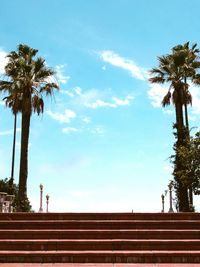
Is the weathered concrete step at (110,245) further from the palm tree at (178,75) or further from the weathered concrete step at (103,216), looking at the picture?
the palm tree at (178,75)

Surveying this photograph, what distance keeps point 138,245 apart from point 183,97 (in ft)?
68.0

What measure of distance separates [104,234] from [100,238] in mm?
165

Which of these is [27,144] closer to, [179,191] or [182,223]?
[179,191]

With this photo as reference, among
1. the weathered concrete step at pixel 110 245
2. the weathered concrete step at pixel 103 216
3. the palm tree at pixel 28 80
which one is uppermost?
the palm tree at pixel 28 80


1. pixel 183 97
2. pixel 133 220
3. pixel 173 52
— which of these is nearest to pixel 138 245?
pixel 133 220

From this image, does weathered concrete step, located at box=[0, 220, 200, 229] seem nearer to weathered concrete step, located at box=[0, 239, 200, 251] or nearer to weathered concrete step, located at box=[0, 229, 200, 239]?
weathered concrete step, located at box=[0, 229, 200, 239]

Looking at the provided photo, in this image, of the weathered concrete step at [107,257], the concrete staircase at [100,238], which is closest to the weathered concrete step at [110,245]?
the concrete staircase at [100,238]

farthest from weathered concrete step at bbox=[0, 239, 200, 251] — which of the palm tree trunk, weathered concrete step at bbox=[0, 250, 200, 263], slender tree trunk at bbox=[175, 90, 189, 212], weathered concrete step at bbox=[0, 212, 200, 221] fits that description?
slender tree trunk at bbox=[175, 90, 189, 212]

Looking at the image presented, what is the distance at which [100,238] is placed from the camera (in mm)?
12758

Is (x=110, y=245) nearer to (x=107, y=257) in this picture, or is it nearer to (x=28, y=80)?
(x=107, y=257)

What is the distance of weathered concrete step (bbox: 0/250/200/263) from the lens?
11.1 m

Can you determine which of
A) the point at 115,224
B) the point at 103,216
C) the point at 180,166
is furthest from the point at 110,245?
the point at 180,166

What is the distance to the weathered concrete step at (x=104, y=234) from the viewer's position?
12719 mm

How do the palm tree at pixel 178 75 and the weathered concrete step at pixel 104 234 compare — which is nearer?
the weathered concrete step at pixel 104 234
